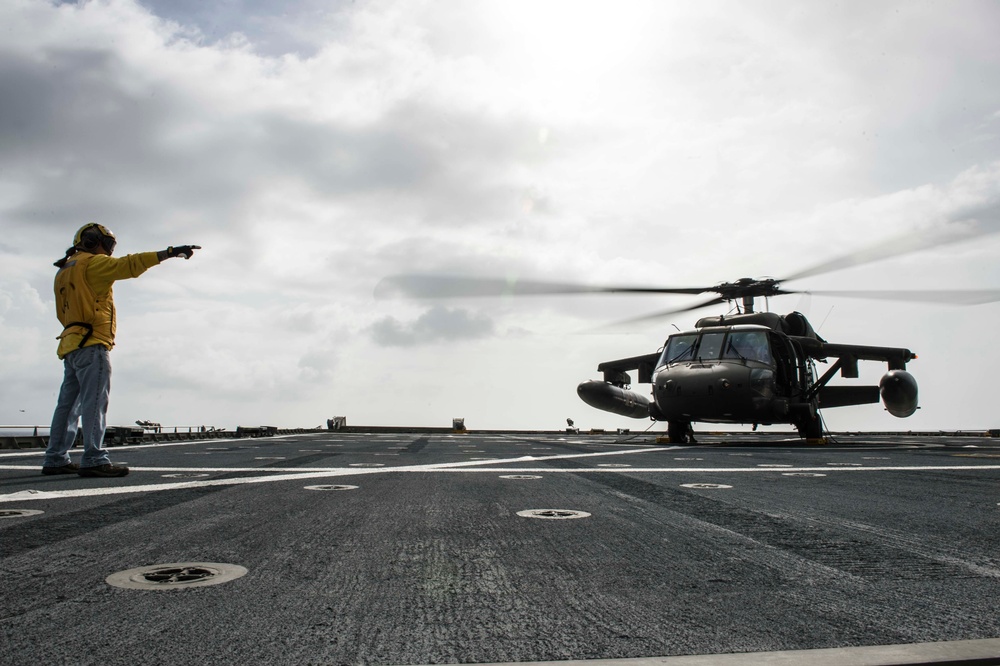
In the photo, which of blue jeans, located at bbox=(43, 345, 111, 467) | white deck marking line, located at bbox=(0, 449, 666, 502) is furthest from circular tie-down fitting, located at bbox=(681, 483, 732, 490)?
blue jeans, located at bbox=(43, 345, 111, 467)

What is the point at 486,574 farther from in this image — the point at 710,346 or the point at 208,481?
the point at 710,346

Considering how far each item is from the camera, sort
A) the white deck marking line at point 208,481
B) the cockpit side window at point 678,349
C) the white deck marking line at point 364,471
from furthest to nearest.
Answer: the cockpit side window at point 678,349
the white deck marking line at point 364,471
the white deck marking line at point 208,481

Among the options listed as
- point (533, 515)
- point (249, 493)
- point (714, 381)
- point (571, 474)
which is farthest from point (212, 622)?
point (714, 381)

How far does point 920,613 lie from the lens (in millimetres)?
1995

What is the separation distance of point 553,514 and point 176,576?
7.46 ft

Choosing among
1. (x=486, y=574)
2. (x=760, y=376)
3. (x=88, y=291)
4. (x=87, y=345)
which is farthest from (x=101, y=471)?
(x=760, y=376)

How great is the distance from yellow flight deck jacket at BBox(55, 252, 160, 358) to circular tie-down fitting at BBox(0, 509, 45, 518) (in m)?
2.88

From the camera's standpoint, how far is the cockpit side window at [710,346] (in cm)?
1758

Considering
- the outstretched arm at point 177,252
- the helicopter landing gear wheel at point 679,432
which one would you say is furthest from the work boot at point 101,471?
the helicopter landing gear wheel at point 679,432

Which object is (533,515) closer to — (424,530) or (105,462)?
(424,530)

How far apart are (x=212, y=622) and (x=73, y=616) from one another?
1.43 ft

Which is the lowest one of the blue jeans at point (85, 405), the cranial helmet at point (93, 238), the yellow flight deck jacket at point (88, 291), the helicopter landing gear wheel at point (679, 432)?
the helicopter landing gear wheel at point (679, 432)

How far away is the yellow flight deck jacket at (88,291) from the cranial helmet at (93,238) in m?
0.23

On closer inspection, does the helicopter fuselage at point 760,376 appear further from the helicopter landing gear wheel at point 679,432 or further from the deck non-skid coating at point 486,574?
the deck non-skid coating at point 486,574
